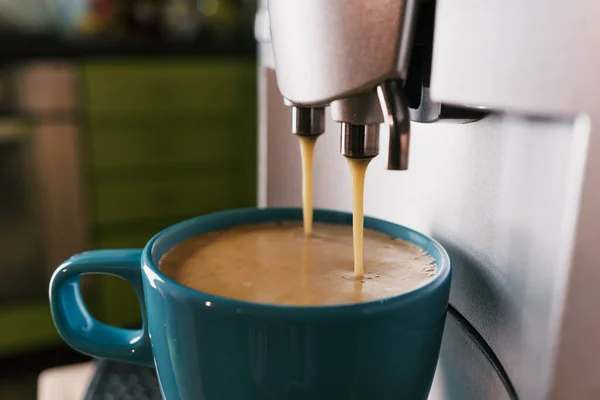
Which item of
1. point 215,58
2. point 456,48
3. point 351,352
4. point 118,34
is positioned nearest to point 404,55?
point 456,48

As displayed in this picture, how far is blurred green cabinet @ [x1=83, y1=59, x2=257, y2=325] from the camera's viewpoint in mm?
1474

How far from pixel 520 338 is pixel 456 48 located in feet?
0.39

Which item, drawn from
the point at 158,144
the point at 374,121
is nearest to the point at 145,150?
the point at 158,144

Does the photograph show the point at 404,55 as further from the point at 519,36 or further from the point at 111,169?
the point at 111,169

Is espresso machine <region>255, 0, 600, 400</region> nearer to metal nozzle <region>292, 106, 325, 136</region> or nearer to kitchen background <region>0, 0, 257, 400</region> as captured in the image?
metal nozzle <region>292, 106, 325, 136</region>

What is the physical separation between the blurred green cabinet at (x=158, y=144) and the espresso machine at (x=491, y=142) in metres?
1.25

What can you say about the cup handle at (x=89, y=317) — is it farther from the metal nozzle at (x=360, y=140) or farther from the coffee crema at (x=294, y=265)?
the metal nozzle at (x=360, y=140)

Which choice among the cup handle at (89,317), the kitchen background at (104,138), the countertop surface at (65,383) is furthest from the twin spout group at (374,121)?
the kitchen background at (104,138)

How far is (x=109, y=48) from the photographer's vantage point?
143 centimetres

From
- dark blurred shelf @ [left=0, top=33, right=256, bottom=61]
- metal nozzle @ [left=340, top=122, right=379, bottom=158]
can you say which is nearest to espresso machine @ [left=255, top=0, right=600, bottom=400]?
metal nozzle @ [left=340, top=122, right=379, bottom=158]

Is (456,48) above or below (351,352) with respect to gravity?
above

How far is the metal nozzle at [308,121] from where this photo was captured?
0.35 meters

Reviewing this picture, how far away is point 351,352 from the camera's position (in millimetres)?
253

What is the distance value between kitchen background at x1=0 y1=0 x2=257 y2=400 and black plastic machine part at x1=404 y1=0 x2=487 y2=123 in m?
1.25
